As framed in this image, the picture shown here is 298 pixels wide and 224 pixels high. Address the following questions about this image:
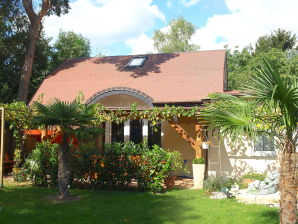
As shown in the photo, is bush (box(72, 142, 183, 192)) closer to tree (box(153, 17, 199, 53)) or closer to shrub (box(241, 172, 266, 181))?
shrub (box(241, 172, 266, 181))

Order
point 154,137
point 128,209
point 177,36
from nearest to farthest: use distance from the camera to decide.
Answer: point 128,209
point 154,137
point 177,36

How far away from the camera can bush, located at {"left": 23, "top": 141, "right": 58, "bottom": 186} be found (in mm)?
10672

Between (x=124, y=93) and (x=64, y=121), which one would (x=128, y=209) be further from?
(x=124, y=93)

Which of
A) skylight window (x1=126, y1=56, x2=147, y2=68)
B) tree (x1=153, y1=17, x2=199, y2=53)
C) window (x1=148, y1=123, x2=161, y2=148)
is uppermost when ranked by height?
tree (x1=153, y1=17, x2=199, y2=53)

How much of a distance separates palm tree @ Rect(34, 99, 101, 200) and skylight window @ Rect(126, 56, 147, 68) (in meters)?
9.45

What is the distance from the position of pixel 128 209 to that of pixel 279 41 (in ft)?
107

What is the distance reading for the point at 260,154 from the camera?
1182cm

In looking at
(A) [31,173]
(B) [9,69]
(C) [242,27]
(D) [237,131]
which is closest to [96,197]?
(A) [31,173]

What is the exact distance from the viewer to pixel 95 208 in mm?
8031

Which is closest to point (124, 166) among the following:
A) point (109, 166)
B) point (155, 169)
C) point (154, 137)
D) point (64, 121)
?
point (109, 166)

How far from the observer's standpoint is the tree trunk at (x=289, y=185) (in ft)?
16.7

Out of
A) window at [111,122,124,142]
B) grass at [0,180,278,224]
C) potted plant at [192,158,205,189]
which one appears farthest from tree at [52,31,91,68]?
grass at [0,180,278,224]

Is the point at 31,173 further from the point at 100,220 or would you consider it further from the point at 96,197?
the point at 100,220

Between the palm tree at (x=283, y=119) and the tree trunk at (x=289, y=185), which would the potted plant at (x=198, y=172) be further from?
the tree trunk at (x=289, y=185)
